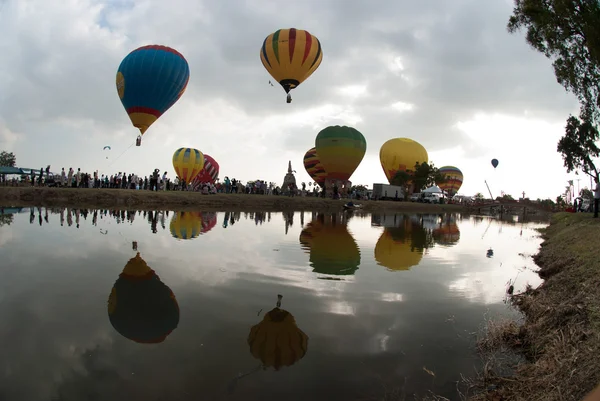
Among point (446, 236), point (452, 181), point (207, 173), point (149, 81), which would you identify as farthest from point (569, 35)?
point (452, 181)

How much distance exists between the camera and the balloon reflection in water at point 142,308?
4.68 meters

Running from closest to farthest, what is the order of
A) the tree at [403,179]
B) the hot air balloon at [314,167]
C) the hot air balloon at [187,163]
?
the hot air balloon at [187,163], the hot air balloon at [314,167], the tree at [403,179]

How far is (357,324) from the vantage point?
17.3 feet

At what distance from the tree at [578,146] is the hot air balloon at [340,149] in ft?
63.4

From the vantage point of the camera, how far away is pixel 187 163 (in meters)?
41.2

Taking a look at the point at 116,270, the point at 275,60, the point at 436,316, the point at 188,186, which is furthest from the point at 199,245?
the point at 188,186

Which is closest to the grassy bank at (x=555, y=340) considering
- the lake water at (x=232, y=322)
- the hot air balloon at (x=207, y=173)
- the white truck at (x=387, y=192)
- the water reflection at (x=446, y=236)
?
the lake water at (x=232, y=322)

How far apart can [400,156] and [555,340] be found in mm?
56431

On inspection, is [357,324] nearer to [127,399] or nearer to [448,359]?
[448,359]

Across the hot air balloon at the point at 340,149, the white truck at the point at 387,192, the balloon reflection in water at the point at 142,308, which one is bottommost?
the balloon reflection in water at the point at 142,308

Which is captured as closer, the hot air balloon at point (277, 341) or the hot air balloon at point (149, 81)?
the hot air balloon at point (277, 341)

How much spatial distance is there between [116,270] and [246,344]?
4.14m

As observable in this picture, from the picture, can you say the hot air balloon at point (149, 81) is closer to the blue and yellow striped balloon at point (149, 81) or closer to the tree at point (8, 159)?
the blue and yellow striped balloon at point (149, 81)

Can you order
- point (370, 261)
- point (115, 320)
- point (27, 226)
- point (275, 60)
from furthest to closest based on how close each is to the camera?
point (275, 60), point (27, 226), point (370, 261), point (115, 320)
